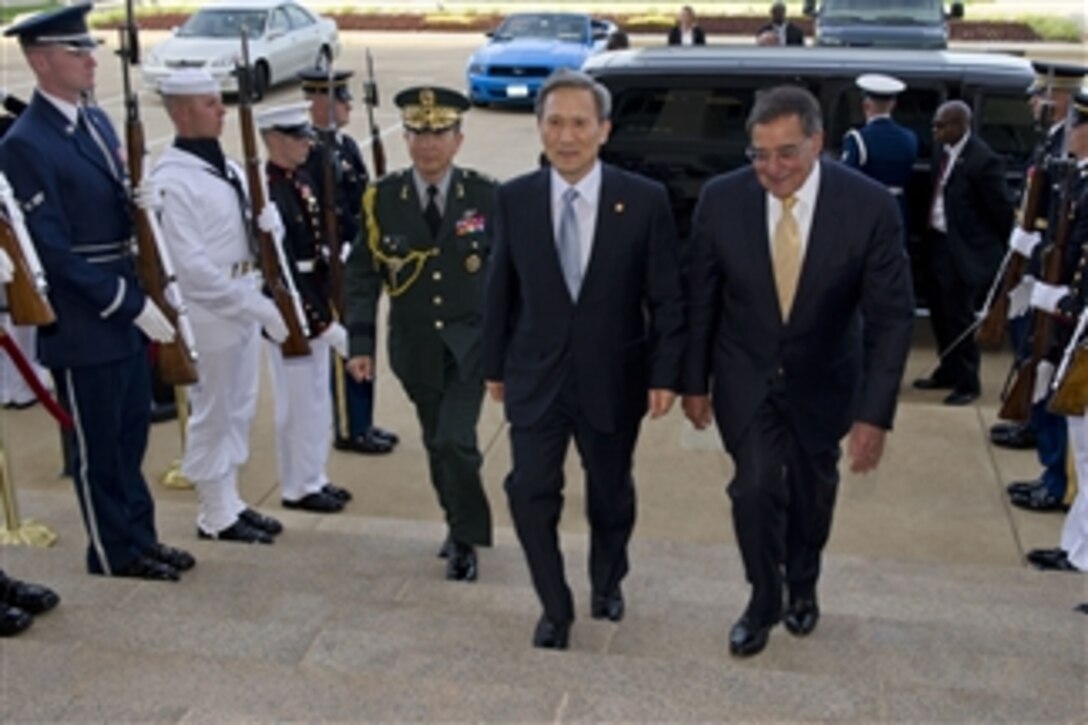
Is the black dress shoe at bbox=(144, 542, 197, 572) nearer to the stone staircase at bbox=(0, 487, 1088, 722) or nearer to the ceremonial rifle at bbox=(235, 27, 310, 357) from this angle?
the stone staircase at bbox=(0, 487, 1088, 722)

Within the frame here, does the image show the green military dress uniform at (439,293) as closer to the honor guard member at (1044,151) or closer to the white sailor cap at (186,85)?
the white sailor cap at (186,85)

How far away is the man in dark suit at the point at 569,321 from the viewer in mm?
3943

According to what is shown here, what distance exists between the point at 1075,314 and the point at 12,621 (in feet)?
13.3

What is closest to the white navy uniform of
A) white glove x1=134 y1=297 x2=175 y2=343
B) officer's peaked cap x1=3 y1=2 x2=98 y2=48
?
white glove x1=134 y1=297 x2=175 y2=343

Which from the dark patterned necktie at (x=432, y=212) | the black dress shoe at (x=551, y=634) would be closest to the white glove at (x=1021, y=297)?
the dark patterned necktie at (x=432, y=212)

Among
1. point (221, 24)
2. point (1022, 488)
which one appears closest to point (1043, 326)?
point (1022, 488)

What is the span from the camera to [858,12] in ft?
53.4

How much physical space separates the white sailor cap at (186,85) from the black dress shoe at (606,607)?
7.78 ft

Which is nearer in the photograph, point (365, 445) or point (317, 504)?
point (317, 504)

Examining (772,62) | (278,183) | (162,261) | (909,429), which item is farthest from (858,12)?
(162,261)

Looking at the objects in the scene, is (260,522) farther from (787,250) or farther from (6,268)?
(787,250)

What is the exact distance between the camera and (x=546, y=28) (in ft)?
65.8

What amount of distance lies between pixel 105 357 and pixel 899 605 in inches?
111

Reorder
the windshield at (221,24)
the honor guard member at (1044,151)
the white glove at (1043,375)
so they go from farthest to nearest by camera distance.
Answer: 1. the windshield at (221,24)
2. the honor guard member at (1044,151)
3. the white glove at (1043,375)
